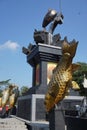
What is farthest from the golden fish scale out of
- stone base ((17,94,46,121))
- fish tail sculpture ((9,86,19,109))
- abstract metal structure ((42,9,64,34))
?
fish tail sculpture ((9,86,19,109))

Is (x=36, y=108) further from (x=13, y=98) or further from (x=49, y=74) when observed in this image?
(x=13, y=98)

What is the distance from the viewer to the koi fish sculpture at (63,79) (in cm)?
830

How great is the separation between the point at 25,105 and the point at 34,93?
1488 mm

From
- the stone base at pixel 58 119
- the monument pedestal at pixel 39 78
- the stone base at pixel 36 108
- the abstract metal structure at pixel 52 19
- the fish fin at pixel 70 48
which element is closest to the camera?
the stone base at pixel 58 119

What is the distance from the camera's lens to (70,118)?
25.1ft

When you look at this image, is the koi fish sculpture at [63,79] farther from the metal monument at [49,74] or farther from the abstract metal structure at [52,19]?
the abstract metal structure at [52,19]

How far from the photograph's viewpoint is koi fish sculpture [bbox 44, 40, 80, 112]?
8.30 m

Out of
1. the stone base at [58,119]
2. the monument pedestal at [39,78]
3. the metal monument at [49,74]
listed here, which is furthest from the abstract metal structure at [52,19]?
the stone base at [58,119]

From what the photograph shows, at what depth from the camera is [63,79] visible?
8.35 m

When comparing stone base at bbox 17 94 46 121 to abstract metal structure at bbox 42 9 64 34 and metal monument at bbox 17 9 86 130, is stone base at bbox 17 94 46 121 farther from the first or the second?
abstract metal structure at bbox 42 9 64 34

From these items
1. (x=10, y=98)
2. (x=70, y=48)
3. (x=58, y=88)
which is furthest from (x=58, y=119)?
(x=10, y=98)

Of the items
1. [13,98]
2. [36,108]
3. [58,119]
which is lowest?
[58,119]

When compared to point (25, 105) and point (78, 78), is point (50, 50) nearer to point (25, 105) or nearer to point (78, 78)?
point (25, 105)

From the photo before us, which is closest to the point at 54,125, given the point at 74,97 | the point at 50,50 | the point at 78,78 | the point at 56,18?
the point at 74,97
